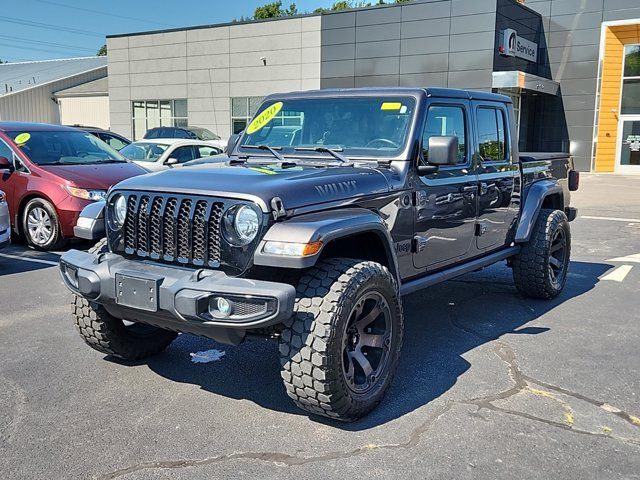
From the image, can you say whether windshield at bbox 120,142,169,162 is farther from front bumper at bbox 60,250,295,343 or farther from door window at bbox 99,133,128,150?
front bumper at bbox 60,250,295,343

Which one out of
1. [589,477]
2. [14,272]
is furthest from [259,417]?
[14,272]

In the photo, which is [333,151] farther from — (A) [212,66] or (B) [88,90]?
(B) [88,90]

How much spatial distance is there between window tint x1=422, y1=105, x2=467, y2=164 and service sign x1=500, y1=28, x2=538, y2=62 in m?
21.2

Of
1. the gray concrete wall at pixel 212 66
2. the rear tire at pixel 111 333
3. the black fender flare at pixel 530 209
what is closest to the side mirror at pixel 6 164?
the rear tire at pixel 111 333

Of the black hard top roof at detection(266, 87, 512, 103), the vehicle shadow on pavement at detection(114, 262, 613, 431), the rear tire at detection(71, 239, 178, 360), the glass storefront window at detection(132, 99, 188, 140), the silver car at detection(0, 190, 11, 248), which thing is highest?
the glass storefront window at detection(132, 99, 188, 140)

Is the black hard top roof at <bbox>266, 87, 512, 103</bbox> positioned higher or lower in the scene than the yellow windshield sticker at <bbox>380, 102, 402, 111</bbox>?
higher

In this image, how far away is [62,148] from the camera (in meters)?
9.28

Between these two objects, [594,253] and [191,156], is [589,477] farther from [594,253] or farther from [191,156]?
[191,156]

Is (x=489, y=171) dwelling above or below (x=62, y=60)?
below

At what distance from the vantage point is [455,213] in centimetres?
491

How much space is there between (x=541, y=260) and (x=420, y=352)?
1983mm

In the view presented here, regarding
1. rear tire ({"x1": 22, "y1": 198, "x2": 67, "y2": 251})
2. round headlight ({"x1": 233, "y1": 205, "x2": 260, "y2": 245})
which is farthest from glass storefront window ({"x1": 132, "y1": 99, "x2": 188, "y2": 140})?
round headlight ({"x1": 233, "y1": 205, "x2": 260, "y2": 245})

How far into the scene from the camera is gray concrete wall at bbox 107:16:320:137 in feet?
94.6

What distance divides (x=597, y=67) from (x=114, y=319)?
2760 cm
